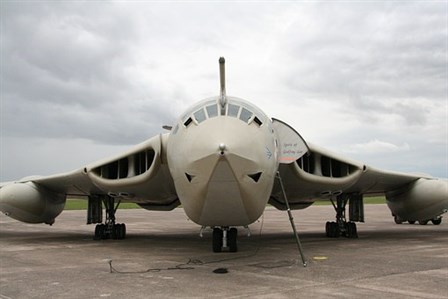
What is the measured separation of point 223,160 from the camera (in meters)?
7.26

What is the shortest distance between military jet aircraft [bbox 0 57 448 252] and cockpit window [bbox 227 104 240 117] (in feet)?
0.07

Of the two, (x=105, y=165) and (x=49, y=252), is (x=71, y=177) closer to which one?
(x=105, y=165)

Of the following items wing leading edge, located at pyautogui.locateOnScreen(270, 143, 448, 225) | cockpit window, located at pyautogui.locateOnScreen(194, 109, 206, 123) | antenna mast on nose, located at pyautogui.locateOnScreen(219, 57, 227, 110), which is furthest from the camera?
wing leading edge, located at pyautogui.locateOnScreen(270, 143, 448, 225)

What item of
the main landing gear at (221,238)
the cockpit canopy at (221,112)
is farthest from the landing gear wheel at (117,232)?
the cockpit canopy at (221,112)

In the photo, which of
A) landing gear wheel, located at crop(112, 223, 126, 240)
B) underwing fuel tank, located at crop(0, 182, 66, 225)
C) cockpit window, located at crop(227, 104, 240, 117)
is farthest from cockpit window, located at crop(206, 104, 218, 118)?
underwing fuel tank, located at crop(0, 182, 66, 225)

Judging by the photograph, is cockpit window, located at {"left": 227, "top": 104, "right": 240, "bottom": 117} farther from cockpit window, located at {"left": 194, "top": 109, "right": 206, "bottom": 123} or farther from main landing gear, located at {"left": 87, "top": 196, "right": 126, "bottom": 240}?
main landing gear, located at {"left": 87, "top": 196, "right": 126, "bottom": 240}

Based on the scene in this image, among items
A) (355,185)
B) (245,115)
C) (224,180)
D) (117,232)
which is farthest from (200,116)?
(117,232)

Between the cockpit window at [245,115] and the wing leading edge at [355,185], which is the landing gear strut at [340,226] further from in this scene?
the cockpit window at [245,115]

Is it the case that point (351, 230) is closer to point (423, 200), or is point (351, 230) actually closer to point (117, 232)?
point (423, 200)

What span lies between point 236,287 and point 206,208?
209 centimetres

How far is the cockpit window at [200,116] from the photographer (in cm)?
848

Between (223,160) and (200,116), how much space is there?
159cm

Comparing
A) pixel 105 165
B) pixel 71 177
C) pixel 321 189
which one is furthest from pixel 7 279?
pixel 321 189

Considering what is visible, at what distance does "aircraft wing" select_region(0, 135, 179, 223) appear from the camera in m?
11.1
